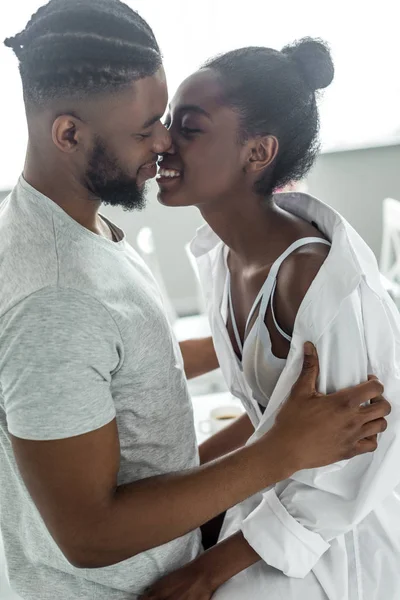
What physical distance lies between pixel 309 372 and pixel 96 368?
31cm

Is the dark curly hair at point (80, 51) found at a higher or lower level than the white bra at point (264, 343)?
higher

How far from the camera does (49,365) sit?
74 centimetres

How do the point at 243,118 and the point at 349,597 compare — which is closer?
the point at 349,597

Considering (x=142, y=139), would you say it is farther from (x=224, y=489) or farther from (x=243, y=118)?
(x=224, y=489)

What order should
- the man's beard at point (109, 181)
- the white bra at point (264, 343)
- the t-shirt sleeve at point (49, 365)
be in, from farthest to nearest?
the white bra at point (264, 343) → the man's beard at point (109, 181) → the t-shirt sleeve at point (49, 365)

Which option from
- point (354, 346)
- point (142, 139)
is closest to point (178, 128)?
point (142, 139)

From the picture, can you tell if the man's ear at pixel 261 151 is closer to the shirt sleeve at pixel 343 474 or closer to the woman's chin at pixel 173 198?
the woman's chin at pixel 173 198

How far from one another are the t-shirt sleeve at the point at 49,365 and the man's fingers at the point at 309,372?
12.0 inches

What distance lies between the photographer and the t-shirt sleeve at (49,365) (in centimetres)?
74

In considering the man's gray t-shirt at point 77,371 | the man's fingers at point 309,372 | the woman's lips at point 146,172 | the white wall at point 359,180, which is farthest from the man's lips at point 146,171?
the white wall at point 359,180

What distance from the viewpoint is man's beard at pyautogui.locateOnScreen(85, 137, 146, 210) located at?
2.85 feet

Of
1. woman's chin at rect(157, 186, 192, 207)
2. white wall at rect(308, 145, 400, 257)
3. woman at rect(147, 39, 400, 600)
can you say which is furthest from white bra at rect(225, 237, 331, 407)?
white wall at rect(308, 145, 400, 257)

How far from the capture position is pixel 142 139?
2.93ft

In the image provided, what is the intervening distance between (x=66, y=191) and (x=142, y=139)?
0.42 feet
